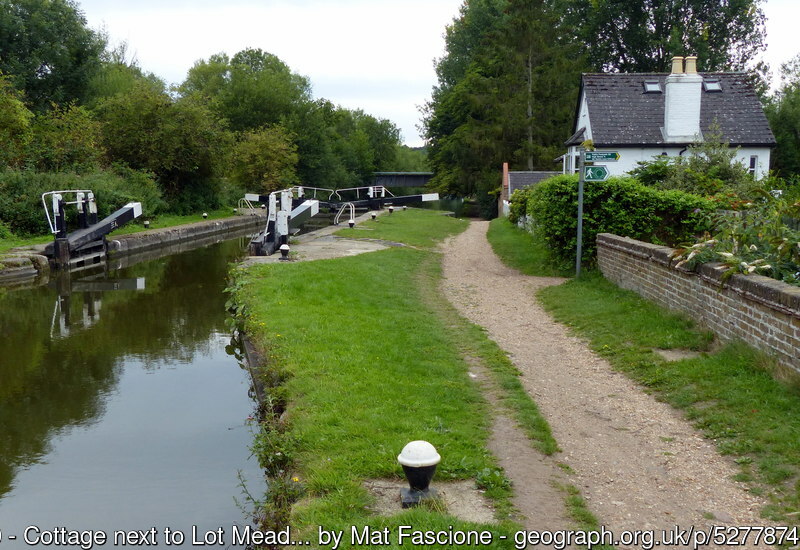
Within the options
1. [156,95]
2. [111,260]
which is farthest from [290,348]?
[156,95]

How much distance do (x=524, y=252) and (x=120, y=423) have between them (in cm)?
1241

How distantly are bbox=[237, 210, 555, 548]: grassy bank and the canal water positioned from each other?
1.97ft

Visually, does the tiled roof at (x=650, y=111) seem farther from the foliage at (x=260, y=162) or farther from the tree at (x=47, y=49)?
the tree at (x=47, y=49)

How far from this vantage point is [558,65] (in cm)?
3966

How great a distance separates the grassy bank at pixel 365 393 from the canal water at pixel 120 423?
60 centimetres

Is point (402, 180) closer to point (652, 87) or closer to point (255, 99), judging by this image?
point (255, 99)

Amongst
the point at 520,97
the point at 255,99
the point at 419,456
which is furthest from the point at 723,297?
the point at 255,99

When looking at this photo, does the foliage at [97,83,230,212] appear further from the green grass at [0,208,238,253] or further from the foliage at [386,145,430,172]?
the foliage at [386,145,430,172]

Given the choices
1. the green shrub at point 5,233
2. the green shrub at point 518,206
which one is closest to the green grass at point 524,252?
the green shrub at point 518,206

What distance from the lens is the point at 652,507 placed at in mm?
4246

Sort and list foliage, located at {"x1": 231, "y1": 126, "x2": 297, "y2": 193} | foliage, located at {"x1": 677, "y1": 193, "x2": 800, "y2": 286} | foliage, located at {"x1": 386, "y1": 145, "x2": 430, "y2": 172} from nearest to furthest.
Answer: foliage, located at {"x1": 677, "y1": 193, "x2": 800, "y2": 286} < foliage, located at {"x1": 231, "y1": 126, "x2": 297, "y2": 193} < foliage, located at {"x1": 386, "y1": 145, "x2": 430, "y2": 172}

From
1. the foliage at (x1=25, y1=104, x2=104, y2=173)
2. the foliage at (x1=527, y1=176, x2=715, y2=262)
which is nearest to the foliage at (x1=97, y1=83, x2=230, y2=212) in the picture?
the foliage at (x1=25, y1=104, x2=104, y2=173)

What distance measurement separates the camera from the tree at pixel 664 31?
42.2 m

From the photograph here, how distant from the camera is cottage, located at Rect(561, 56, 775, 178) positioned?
2458 cm
